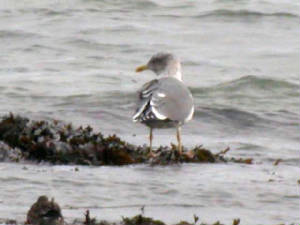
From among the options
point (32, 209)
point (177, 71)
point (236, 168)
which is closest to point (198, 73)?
point (177, 71)

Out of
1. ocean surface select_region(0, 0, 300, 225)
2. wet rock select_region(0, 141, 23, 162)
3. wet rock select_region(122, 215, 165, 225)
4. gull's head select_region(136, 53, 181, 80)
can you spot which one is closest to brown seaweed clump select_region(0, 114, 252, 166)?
wet rock select_region(0, 141, 23, 162)

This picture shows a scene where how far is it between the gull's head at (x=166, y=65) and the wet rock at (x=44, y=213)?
401 centimetres

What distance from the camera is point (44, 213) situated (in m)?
5.11

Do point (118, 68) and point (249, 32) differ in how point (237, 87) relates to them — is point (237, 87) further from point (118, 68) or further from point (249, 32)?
point (249, 32)

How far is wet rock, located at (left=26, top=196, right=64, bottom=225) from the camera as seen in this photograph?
5.10 meters

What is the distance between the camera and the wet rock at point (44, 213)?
5.10 meters

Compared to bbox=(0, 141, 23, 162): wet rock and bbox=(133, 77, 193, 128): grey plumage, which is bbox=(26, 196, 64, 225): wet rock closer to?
bbox=(0, 141, 23, 162): wet rock

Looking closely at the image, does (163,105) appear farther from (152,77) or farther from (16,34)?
(16,34)

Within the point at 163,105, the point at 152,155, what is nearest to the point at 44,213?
the point at 152,155

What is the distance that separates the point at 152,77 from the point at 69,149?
692 centimetres

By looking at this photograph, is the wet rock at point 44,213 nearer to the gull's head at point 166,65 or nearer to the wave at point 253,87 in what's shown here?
the gull's head at point 166,65

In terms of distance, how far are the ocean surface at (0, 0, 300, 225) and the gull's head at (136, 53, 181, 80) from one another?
2.56 ft

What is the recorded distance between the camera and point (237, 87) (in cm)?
1364

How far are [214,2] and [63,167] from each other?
43.2 ft
